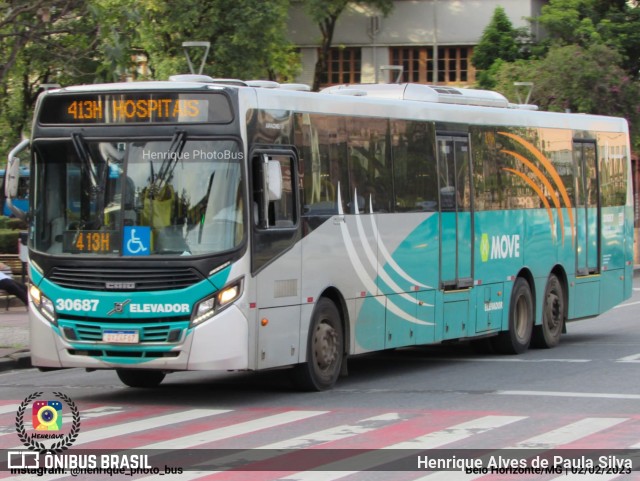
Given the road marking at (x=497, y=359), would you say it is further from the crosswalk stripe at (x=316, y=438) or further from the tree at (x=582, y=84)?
the tree at (x=582, y=84)

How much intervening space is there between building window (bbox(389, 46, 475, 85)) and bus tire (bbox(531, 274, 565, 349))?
117 ft

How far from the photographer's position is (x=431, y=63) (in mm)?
54969

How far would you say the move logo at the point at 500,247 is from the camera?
57.4ft

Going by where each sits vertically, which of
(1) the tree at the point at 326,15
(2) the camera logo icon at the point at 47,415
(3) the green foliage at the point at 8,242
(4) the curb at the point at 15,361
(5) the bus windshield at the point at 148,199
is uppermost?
(1) the tree at the point at 326,15

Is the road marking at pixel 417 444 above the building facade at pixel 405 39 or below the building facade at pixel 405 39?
below

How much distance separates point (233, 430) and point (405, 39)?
45318 millimetres

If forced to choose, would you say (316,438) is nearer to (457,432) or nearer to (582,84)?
(457,432)

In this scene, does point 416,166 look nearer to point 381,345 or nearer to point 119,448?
point 381,345

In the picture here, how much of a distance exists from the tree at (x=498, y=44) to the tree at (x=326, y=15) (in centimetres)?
449

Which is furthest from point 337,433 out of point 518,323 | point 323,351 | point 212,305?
point 518,323

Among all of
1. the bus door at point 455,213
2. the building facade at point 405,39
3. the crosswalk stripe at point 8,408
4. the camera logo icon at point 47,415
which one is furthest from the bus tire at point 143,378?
the building facade at point 405,39

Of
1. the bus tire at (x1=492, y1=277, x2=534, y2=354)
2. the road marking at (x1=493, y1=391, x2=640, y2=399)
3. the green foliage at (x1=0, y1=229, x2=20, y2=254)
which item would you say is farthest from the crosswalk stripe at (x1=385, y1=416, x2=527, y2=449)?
the green foliage at (x1=0, y1=229, x2=20, y2=254)

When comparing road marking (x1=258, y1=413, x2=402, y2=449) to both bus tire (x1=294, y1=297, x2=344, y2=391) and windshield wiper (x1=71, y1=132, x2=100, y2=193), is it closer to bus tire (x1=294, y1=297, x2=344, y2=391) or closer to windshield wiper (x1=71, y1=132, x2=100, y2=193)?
bus tire (x1=294, y1=297, x2=344, y2=391)

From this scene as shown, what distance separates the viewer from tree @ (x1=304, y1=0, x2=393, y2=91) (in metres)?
52.8
